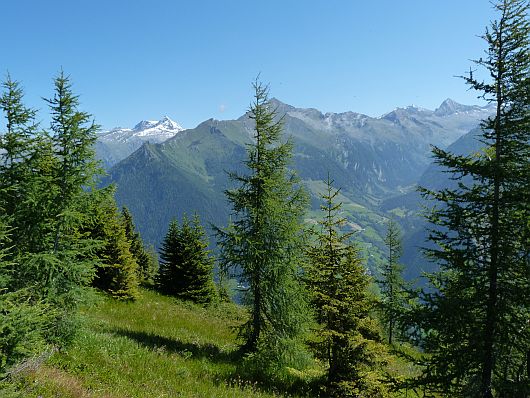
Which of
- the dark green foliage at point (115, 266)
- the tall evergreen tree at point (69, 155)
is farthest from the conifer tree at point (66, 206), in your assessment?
the dark green foliage at point (115, 266)

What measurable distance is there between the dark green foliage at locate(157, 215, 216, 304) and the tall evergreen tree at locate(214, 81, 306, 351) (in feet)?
64.5

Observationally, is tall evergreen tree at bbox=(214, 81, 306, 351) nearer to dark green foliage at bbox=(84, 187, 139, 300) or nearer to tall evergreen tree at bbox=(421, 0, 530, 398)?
tall evergreen tree at bbox=(421, 0, 530, 398)

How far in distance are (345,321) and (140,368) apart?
7521mm

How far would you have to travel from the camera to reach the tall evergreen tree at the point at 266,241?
56.2 feet

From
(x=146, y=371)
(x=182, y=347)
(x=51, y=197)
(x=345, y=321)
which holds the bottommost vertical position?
(x=182, y=347)

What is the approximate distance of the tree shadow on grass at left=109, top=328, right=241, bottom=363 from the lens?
54.2 feet

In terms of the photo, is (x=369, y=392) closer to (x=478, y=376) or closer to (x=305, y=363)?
(x=305, y=363)

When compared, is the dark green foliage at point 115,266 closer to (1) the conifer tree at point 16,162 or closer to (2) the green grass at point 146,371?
(2) the green grass at point 146,371

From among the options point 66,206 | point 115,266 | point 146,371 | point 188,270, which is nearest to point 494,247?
point 146,371

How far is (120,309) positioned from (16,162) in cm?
1464

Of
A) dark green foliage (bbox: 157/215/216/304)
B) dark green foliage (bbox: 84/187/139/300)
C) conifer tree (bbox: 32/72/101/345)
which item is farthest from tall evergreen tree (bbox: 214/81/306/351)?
dark green foliage (bbox: 157/215/216/304)

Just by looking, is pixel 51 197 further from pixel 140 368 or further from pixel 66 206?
pixel 140 368

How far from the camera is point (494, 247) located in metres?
9.97

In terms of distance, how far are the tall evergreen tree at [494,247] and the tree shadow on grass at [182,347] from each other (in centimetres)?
945
